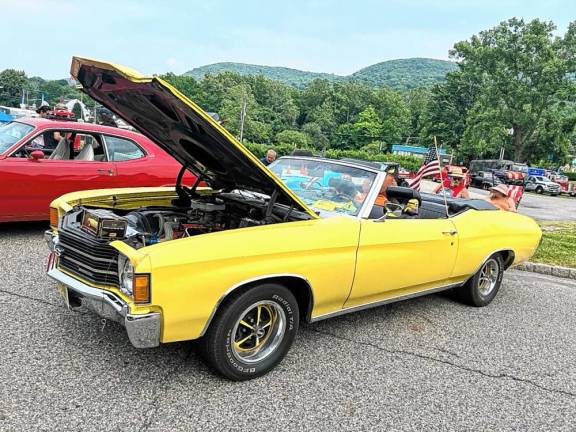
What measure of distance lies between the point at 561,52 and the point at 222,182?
46.1 metres

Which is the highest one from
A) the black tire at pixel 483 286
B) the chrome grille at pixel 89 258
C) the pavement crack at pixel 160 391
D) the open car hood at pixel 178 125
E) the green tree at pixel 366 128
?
the green tree at pixel 366 128

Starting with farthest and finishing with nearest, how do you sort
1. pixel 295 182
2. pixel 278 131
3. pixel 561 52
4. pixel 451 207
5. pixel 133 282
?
pixel 278 131 → pixel 561 52 → pixel 451 207 → pixel 295 182 → pixel 133 282

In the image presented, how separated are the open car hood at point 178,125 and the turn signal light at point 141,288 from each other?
1.01 metres

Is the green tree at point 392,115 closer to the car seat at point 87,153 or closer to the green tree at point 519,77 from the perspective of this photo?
the green tree at point 519,77

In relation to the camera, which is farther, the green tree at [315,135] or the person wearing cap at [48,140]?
the green tree at [315,135]

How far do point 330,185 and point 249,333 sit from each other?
147cm

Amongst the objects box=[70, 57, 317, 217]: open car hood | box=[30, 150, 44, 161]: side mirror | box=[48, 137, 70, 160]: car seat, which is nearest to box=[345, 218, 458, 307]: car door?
box=[70, 57, 317, 217]: open car hood

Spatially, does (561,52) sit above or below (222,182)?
above

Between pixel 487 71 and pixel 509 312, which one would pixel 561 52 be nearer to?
pixel 487 71

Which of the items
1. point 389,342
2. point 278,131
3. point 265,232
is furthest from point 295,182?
point 278,131

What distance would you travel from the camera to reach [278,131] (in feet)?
349

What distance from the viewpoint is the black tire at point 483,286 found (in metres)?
4.83

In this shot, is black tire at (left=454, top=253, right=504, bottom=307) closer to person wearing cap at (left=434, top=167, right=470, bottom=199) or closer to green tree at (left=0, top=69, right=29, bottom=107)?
person wearing cap at (left=434, top=167, right=470, bottom=199)

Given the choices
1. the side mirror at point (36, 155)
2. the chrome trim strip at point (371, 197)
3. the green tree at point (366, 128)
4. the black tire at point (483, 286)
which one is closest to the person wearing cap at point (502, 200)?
the black tire at point (483, 286)
